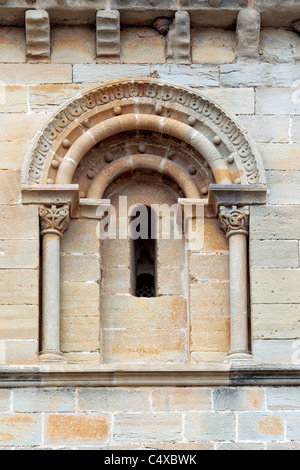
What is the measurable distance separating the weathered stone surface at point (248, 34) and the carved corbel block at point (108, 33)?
110cm

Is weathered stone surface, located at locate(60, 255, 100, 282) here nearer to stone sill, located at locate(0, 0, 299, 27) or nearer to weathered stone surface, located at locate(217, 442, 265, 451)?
weathered stone surface, located at locate(217, 442, 265, 451)

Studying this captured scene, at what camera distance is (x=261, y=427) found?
13789 millimetres

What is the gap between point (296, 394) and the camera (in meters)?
13.9

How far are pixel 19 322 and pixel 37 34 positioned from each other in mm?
2678

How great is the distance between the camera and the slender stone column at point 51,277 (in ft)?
46.2

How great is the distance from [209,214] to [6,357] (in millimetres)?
2243

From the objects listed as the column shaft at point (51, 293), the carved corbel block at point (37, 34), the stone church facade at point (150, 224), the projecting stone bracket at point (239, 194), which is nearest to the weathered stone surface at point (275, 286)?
the stone church facade at point (150, 224)

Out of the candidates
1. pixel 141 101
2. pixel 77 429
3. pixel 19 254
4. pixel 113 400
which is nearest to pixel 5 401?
pixel 77 429

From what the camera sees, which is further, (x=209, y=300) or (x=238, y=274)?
(x=209, y=300)

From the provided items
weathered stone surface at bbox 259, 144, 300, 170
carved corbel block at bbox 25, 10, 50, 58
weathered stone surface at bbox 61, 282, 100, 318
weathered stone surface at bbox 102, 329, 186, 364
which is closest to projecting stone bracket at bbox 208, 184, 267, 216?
weathered stone surface at bbox 259, 144, 300, 170

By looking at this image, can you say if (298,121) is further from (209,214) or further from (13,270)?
(13,270)

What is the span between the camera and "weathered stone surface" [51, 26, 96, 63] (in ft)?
49.1

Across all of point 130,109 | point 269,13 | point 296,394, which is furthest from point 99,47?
point 296,394

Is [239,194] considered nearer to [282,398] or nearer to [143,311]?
[143,311]
